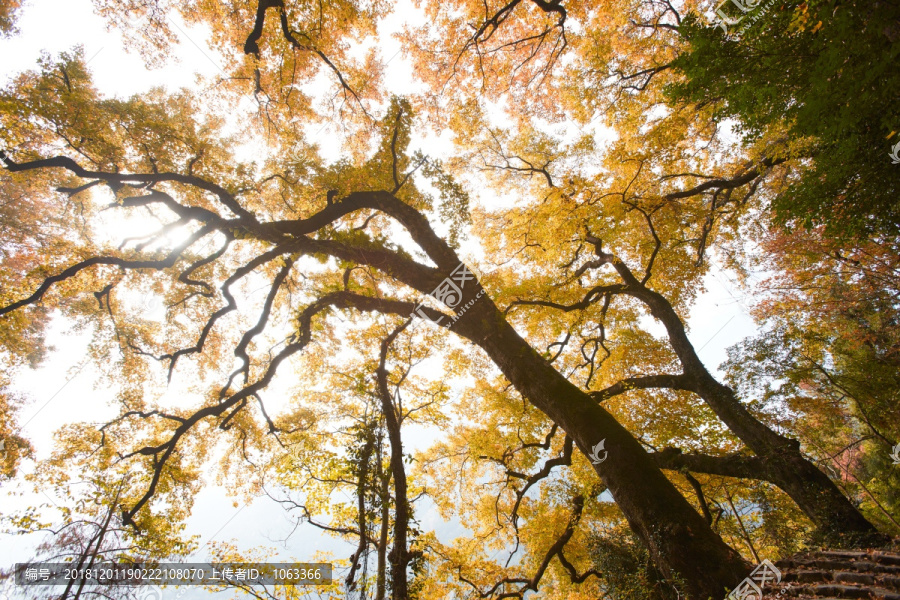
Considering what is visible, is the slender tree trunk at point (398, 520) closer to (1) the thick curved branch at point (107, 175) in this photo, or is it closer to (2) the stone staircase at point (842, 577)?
(2) the stone staircase at point (842, 577)

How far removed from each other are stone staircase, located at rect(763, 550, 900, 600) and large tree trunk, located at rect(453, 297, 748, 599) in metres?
0.35

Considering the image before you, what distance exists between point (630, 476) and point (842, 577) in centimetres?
145

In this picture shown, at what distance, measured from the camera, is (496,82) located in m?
7.93

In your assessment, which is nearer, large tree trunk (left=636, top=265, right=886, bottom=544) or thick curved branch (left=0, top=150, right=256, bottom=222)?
large tree trunk (left=636, top=265, right=886, bottom=544)

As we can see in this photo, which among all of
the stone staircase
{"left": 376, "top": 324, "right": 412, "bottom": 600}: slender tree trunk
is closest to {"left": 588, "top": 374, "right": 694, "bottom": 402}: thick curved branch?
the stone staircase

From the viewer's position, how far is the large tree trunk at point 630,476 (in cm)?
286

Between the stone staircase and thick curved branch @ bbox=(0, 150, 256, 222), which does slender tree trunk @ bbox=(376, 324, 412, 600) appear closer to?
the stone staircase

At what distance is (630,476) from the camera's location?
11.3 ft

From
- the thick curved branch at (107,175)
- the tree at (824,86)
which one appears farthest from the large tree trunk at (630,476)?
the thick curved branch at (107,175)

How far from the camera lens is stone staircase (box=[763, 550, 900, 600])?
2102 millimetres

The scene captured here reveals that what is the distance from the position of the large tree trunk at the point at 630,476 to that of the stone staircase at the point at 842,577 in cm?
35

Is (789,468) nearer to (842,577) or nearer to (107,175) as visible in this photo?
(842,577)

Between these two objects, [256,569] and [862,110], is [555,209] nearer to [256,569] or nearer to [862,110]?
[862,110]

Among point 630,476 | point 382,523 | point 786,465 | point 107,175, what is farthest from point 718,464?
point 107,175
